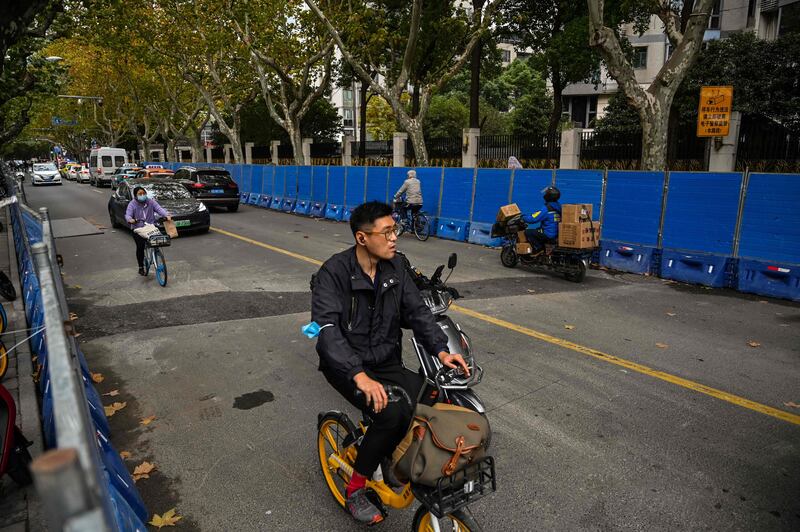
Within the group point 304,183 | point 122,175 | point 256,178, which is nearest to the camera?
point 304,183

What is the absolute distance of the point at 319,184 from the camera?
818 inches

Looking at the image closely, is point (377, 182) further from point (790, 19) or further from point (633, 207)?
point (790, 19)

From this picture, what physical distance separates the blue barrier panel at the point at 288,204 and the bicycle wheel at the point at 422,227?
8491 millimetres

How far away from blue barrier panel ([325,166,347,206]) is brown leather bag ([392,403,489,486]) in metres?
17.4

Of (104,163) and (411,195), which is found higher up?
(104,163)

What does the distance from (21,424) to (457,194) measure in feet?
39.8

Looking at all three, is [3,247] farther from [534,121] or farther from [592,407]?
[534,121]

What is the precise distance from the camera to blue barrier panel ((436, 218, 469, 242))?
1457cm

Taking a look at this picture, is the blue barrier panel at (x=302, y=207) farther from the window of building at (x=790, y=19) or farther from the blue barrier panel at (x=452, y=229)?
the window of building at (x=790, y=19)

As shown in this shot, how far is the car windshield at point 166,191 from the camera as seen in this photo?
15009 mm

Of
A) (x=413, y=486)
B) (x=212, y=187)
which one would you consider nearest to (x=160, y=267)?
(x=413, y=486)

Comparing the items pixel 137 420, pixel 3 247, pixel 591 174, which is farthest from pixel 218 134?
pixel 137 420

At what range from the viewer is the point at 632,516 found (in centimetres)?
331

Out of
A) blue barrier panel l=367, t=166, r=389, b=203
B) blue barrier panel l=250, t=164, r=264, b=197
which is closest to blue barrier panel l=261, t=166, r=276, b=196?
blue barrier panel l=250, t=164, r=264, b=197
